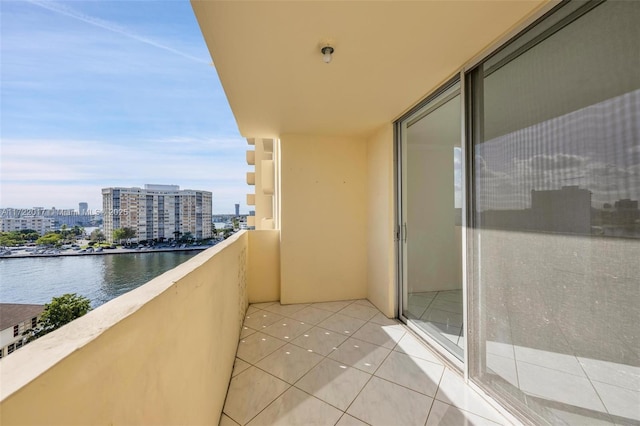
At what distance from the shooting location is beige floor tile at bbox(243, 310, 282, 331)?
10.0 ft

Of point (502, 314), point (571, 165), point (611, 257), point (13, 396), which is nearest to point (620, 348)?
point (611, 257)

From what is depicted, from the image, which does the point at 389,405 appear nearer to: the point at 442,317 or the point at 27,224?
the point at 442,317

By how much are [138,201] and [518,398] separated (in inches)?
169

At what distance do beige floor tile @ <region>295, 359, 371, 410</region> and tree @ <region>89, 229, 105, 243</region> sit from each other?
2333 mm

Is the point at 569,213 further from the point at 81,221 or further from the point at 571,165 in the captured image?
the point at 81,221

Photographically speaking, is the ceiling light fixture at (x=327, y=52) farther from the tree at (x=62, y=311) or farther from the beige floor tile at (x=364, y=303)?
the beige floor tile at (x=364, y=303)

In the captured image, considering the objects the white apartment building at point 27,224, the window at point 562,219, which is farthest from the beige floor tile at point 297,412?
the white apartment building at point 27,224

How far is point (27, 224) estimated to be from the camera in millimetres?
1835

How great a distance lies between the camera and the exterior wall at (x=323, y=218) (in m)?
3.71

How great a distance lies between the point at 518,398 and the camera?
1.60 m

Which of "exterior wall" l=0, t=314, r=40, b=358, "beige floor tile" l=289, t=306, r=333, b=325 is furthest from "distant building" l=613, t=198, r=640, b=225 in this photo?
"beige floor tile" l=289, t=306, r=333, b=325

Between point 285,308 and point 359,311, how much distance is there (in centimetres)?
106

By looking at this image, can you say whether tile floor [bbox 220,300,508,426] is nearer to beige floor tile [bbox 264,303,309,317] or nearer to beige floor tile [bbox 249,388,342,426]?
beige floor tile [bbox 249,388,342,426]

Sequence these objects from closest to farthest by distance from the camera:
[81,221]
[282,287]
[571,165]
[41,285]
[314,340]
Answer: [571,165] < [41,285] < [81,221] < [314,340] < [282,287]
